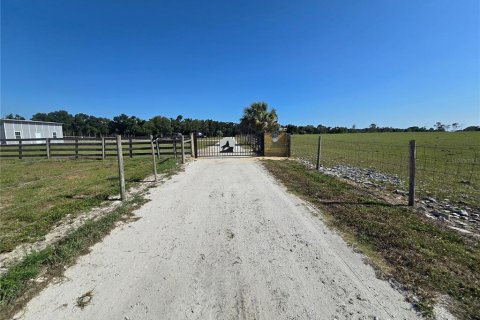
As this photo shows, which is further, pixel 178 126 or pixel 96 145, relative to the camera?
pixel 178 126

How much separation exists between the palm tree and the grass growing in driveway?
35.6m

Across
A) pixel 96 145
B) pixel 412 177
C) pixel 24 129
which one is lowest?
pixel 412 177

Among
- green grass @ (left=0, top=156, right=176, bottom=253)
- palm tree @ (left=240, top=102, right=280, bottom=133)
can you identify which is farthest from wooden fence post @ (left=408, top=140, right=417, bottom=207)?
palm tree @ (left=240, top=102, right=280, bottom=133)

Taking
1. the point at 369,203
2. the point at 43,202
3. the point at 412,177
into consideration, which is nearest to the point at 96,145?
the point at 43,202

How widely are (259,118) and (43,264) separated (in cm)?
3978

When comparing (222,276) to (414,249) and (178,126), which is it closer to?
(414,249)

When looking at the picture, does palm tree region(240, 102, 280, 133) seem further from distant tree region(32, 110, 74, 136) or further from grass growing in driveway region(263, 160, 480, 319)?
distant tree region(32, 110, 74, 136)

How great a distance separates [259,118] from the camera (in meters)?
41.7

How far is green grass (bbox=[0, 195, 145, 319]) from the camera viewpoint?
256cm

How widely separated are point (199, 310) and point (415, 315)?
1.98 m

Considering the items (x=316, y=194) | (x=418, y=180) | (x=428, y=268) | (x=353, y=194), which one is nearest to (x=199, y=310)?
(x=428, y=268)

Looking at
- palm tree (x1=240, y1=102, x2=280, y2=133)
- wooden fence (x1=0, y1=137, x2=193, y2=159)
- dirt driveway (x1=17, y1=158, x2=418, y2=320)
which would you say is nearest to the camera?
dirt driveway (x1=17, y1=158, x2=418, y2=320)

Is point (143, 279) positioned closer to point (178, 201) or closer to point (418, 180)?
point (178, 201)

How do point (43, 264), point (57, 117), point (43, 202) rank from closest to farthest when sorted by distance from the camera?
point (43, 264) → point (43, 202) → point (57, 117)
